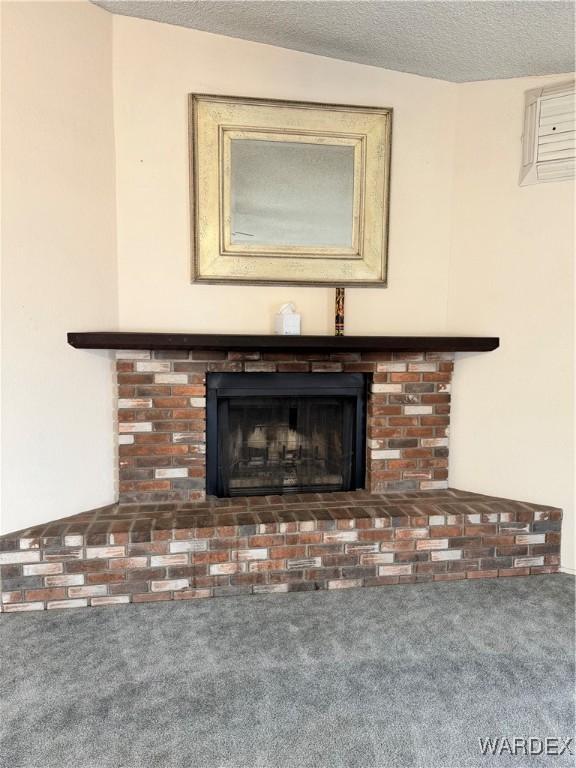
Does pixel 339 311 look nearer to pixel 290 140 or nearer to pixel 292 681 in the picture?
pixel 290 140

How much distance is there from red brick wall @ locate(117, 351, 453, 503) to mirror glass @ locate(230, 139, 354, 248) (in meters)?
0.57

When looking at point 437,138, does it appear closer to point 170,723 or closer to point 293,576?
point 293,576

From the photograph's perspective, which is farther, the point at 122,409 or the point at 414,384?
the point at 414,384

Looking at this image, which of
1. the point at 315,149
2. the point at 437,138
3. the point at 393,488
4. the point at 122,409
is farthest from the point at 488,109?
the point at 122,409

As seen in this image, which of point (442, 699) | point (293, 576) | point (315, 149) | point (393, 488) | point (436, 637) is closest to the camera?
point (442, 699)

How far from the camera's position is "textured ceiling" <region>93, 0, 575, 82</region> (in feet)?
6.22

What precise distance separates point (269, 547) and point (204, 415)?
0.66 meters

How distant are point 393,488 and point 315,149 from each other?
1.67m

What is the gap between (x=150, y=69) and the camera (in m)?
2.17

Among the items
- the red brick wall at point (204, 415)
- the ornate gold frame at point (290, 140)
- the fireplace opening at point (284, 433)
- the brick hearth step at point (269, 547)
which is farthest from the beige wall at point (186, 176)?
the brick hearth step at point (269, 547)

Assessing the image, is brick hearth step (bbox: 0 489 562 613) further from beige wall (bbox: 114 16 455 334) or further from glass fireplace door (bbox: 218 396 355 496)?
beige wall (bbox: 114 16 455 334)

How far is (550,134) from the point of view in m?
2.23

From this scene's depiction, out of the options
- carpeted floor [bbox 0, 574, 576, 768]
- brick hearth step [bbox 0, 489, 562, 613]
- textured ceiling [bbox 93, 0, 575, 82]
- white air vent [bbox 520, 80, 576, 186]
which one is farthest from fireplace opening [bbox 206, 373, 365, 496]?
textured ceiling [bbox 93, 0, 575, 82]

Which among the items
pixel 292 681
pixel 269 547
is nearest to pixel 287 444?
pixel 269 547
